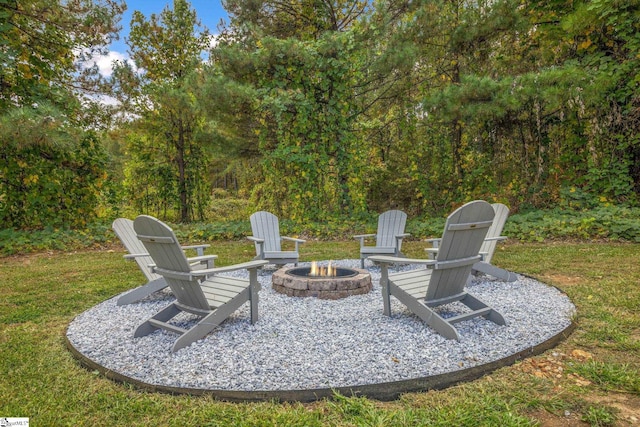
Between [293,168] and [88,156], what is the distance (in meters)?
4.10

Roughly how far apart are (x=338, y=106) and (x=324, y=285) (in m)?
5.38

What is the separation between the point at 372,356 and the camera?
237cm

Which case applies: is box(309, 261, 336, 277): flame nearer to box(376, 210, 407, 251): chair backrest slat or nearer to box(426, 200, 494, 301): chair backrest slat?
box(426, 200, 494, 301): chair backrest slat

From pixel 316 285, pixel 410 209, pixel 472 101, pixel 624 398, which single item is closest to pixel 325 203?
pixel 410 209

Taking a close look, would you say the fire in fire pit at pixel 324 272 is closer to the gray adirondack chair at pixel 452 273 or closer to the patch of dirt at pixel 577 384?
the gray adirondack chair at pixel 452 273

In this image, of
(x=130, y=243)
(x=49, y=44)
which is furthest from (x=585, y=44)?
(x=49, y=44)

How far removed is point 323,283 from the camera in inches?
144

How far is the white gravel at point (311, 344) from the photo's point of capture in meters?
2.15

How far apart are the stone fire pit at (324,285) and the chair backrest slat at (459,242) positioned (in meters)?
1.00

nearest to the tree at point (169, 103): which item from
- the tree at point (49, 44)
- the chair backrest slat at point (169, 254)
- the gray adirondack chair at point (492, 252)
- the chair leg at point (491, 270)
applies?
the tree at point (49, 44)

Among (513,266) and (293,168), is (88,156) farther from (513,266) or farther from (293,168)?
(513,266)

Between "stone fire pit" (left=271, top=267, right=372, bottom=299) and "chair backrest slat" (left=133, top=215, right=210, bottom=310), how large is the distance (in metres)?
1.14

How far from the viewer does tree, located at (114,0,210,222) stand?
29.8 feet

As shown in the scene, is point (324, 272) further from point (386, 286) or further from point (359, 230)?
point (359, 230)
